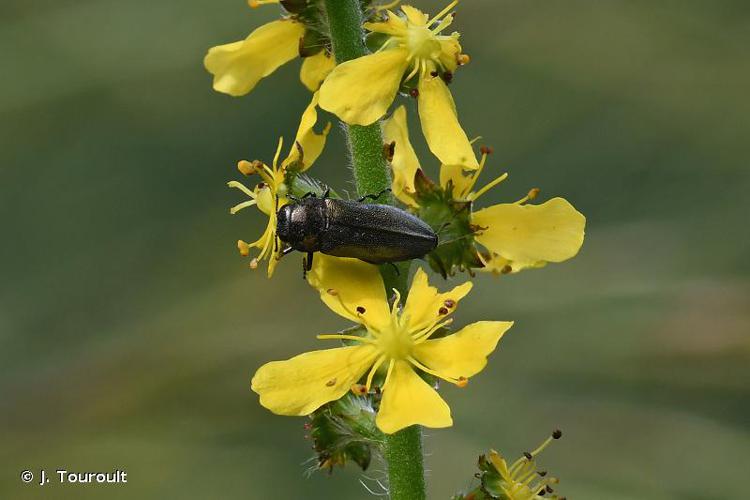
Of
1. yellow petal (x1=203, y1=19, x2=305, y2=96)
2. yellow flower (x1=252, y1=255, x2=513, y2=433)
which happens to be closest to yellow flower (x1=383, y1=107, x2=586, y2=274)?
yellow flower (x1=252, y1=255, x2=513, y2=433)

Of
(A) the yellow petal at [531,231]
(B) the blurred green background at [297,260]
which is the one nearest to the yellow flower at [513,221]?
(A) the yellow petal at [531,231]

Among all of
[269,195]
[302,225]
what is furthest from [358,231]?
[269,195]

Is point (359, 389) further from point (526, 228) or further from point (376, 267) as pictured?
point (526, 228)

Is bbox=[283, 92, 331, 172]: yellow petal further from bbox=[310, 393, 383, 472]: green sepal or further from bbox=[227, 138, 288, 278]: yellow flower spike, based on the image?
bbox=[310, 393, 383, 472]: green sepal

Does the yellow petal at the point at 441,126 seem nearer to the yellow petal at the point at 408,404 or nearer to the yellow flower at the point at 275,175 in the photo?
the yellow flower at the point at 275,175

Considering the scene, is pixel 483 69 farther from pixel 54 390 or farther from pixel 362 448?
pixel 362 448

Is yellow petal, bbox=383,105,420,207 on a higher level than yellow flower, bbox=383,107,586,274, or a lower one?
higher
